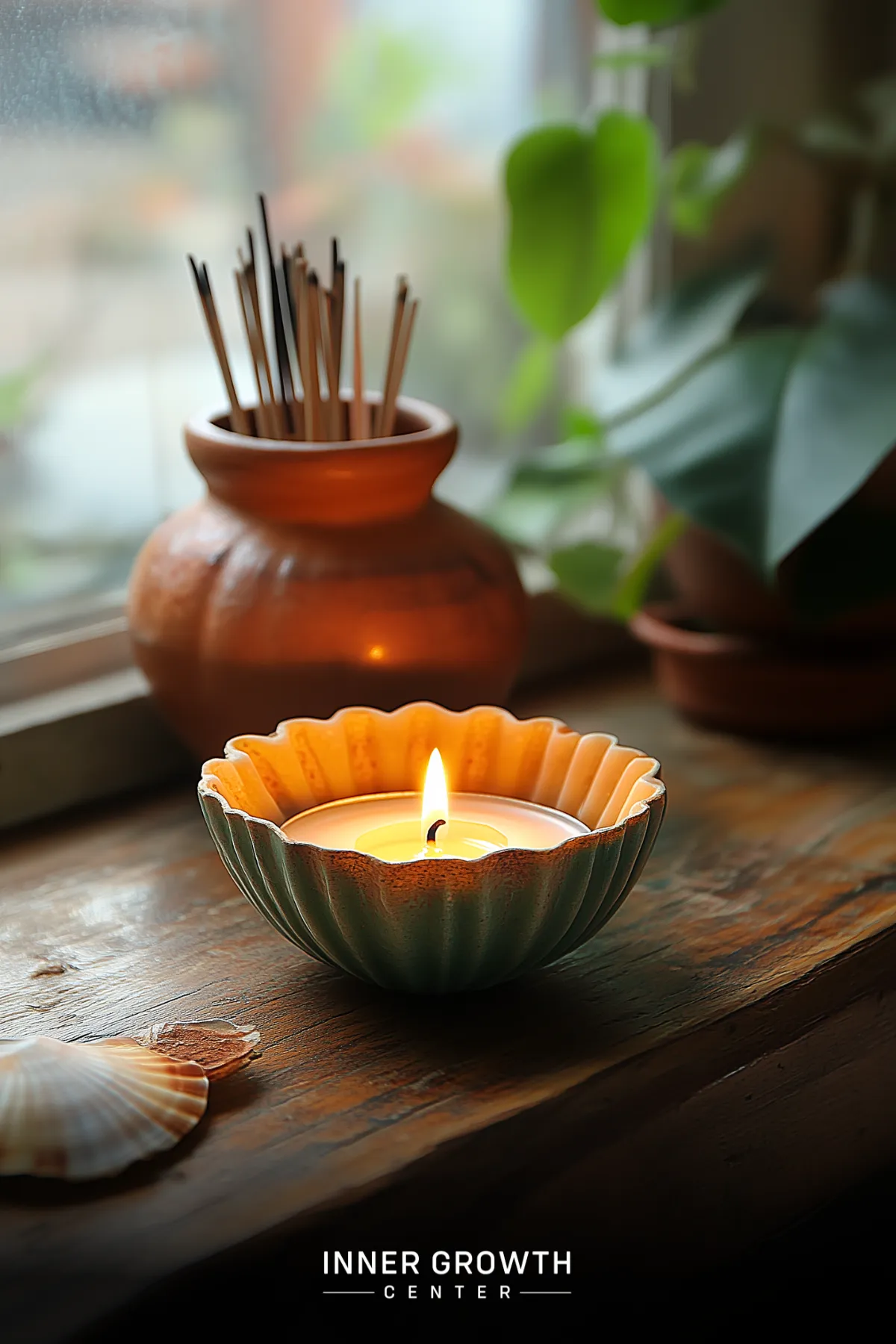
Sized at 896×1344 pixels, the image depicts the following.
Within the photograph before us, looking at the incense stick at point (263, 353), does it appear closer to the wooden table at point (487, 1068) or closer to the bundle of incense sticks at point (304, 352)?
the bundle of incense sticks at point (304, 352)

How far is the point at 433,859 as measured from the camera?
1.66 feet

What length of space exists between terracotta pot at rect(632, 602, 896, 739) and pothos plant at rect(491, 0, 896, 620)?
6 centimetres

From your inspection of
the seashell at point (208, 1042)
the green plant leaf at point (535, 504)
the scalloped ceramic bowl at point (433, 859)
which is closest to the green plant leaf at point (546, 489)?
the green plant leaf at point (535, 504)

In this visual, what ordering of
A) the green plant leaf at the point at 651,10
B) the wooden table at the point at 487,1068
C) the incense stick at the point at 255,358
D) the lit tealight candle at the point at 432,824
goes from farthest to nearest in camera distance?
the green plant leaf at the point at 651,10
the incense stick at the point at 255,358
the lit tealight candle at the point at 432,824
the wooden table at the point at 487,1068

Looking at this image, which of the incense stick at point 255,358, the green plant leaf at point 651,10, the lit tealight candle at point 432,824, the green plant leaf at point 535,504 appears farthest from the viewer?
the green plant leaf at point 535,504

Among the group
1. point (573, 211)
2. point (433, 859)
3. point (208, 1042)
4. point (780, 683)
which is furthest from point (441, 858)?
point (573, 211)

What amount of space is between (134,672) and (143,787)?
0.07m

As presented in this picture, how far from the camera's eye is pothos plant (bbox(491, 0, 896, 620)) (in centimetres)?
76

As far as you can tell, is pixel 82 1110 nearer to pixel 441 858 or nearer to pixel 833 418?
pixel 441 858

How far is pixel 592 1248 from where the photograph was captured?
1.79 feet

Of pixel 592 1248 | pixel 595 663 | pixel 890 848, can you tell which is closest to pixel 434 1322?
pixel 592 1248

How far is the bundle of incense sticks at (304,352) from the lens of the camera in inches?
26.7

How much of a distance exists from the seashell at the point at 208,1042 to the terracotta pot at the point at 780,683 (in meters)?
0.40

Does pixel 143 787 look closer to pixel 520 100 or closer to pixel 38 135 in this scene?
pixel 38 135
